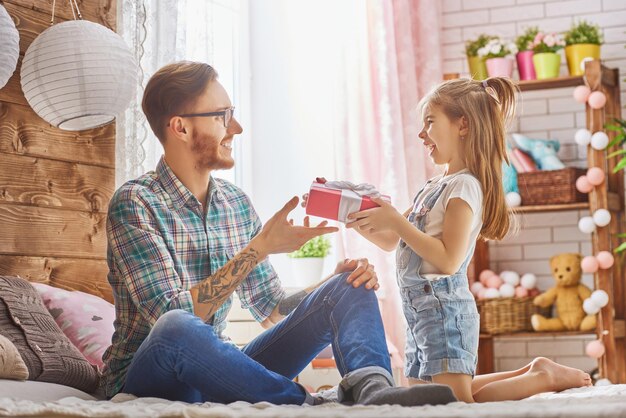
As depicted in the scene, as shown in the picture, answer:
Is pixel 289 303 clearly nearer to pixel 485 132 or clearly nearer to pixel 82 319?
pixel 82 319

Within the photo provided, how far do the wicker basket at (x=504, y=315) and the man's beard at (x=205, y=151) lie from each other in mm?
2179

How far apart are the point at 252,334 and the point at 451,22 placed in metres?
2.07

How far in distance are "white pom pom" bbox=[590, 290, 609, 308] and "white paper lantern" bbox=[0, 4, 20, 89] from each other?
2.58 m

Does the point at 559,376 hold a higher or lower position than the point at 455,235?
lower

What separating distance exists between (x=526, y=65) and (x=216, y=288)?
2.69 m

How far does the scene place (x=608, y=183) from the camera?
4.16m

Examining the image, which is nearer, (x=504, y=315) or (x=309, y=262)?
(x=309, y=262)

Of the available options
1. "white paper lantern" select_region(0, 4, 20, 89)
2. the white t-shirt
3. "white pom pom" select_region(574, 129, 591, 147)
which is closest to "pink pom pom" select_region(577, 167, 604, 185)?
"white pom pom" select_region(574, 129, 591, 147)

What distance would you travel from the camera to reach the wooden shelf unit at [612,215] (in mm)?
3943

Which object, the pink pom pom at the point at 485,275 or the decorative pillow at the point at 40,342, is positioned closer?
the decorative pillow at the point at 40,342

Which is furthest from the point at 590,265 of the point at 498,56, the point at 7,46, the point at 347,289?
the point at 7,46

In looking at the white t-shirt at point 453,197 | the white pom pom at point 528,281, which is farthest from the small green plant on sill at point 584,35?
the white t-shirt at point 453,197

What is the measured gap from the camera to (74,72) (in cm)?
256

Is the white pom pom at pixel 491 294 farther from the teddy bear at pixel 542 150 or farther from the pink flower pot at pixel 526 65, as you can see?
the pink flower pot at pixel 526 65
